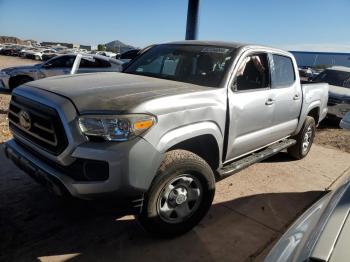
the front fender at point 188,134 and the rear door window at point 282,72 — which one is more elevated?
the rear door window at point 282,72

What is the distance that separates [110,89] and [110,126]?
58 centimetres

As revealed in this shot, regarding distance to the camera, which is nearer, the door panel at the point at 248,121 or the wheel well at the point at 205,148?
the wheel well at the point at 205,148

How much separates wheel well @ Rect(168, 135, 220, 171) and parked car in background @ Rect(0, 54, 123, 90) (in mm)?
6798

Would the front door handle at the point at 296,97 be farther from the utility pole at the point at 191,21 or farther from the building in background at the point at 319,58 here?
the building in background at the point at 319,58

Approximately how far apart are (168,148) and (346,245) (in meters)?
1.65

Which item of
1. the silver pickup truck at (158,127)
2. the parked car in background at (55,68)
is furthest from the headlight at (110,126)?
the parked car in background at (55,68)

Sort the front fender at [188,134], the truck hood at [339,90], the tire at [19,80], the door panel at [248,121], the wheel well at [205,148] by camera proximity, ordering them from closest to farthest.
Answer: the front fender at [188,134], the wheel well at [205,148], the door panel at [248,121], the truck hood at [339,90], the tire at [19,80]

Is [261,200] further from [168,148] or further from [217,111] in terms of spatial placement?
[168,148]

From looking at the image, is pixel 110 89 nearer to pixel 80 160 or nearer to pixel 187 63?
pixel 80 160

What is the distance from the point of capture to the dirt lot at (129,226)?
290cm

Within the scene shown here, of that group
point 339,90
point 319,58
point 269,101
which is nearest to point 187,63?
point 269,101

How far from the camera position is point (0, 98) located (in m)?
9.61

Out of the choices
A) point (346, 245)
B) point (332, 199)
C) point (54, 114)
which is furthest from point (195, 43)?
point (346, 245)

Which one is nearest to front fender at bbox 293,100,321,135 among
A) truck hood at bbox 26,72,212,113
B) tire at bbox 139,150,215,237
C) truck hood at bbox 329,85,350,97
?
truck hood at bbox 26,72,212,113
